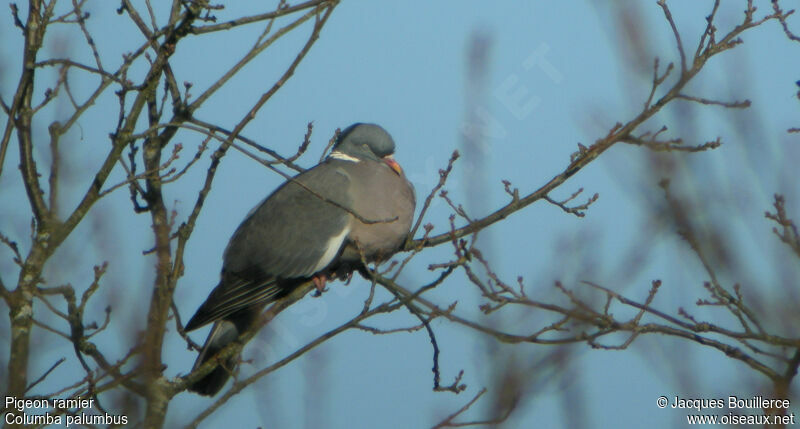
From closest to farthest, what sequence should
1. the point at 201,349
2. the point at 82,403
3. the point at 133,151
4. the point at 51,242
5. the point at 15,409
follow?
the point at 15,409
the point at 82,403
the point at 51,242
the point at 133,151
the point at 201,349

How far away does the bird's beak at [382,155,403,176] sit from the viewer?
215 inches

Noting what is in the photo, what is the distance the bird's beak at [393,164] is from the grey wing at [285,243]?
1.18 ft

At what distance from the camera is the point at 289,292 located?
16.9 feet

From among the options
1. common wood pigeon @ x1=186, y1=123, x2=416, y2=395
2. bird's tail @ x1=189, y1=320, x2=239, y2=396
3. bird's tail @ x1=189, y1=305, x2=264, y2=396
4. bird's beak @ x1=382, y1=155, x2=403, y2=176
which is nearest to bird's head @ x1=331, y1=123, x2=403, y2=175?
bird's beak @ x1=382, y1=155, x2=403, y2=176

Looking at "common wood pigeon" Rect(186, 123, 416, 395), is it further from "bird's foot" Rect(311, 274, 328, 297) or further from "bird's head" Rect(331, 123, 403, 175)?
"bird's head" Rect(331, 123, 403, 175)

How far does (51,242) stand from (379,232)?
1.83m

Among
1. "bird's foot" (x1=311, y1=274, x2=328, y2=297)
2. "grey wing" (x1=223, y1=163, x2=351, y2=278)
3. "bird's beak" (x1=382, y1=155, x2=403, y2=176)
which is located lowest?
"bird's foot" (x1=311, y1=274, x2=328, y2=297)

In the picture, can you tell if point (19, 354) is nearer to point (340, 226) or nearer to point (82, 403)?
point (82, 403)

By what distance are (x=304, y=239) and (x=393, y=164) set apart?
78cm

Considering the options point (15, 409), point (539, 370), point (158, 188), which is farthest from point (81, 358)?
point (539, 370)

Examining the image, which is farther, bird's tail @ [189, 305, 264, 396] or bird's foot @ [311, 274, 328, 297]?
bird's foot @ [311, 274, 328, 297]

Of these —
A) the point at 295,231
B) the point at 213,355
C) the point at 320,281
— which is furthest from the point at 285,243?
the point at 213,355

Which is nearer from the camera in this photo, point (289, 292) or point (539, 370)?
point (539, 370)

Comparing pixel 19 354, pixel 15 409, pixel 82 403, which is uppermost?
pixel 19 354
